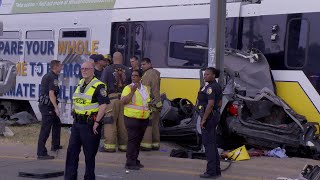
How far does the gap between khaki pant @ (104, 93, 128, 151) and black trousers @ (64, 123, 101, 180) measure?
9.38ft

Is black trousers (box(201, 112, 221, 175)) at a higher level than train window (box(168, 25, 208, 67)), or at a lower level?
lower

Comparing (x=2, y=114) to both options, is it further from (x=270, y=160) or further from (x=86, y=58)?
(x=270, y=160)

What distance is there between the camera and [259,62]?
34.8 ft

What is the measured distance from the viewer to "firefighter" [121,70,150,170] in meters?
9.02

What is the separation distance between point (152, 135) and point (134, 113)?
67.7 inches

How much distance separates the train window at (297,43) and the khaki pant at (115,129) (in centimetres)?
314

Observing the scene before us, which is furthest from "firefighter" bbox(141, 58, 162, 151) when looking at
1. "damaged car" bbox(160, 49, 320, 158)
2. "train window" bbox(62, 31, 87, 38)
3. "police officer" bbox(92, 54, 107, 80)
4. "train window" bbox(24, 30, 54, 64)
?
"train window" bbox(24, 30, 54, 64)

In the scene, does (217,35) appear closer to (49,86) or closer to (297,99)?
(297,99)

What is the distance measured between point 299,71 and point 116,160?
11.7 feet

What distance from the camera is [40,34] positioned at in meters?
14.1

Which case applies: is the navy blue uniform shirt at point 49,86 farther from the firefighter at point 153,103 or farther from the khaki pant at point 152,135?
the khaki pant at point 152,135

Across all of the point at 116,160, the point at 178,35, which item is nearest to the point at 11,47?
the point at 178,35

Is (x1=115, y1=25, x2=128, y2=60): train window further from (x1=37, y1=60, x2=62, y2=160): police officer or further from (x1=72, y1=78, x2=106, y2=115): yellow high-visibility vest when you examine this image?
(x1=72, y1=78, x2=106, y2=115): yellow high-visibility vest

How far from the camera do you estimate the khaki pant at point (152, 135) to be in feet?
34.7
